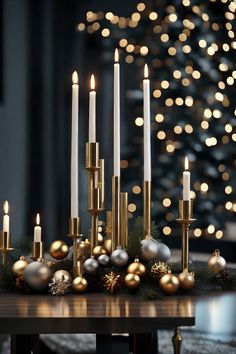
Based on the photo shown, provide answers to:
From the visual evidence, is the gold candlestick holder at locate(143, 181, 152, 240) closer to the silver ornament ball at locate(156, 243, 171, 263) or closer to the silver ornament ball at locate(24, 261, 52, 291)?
the silver ornament ball at locate(156, 243, 171, 263)

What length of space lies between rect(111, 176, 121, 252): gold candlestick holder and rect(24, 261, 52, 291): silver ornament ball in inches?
6.0

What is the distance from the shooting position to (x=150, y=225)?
159 centimetres

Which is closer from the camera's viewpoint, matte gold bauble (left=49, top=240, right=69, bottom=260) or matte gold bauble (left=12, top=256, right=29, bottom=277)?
matte gold bauble (left=12, top=256, right=29, bottom=277)

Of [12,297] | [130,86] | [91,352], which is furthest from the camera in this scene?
[130,86]

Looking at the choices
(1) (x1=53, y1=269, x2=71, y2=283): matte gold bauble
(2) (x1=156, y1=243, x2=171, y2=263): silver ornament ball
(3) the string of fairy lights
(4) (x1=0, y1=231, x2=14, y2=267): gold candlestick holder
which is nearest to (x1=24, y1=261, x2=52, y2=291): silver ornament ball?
(1) (x1=53, y1=269, x2=71, y2=283): matte gold bauble

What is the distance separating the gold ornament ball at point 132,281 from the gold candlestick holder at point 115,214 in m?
0.12

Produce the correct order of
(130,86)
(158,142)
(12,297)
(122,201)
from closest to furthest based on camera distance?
1. (12,297)
2. (122,201)
3. (158,142)
4. (130,86)

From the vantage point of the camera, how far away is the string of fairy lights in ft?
13.7

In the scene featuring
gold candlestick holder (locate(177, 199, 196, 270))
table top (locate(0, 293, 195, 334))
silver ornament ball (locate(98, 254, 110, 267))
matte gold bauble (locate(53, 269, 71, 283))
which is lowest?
table top (locate(0, 293, 195, 334))

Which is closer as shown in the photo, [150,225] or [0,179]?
[150,225]

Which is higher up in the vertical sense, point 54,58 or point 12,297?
point 54,58

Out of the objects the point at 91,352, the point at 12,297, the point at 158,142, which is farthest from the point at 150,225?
the point at 158,142

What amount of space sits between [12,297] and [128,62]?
308 centimetres

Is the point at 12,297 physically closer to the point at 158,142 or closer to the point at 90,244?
the point at 90,244
